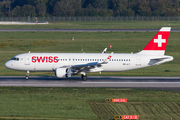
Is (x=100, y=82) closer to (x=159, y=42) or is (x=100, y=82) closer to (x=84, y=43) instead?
(x=159, y=42)

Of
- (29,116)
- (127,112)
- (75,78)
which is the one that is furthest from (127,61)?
(29,116)

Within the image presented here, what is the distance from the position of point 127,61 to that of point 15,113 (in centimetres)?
2182

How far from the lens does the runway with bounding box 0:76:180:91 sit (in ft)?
131

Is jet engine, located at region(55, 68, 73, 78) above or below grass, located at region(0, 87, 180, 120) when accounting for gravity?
above

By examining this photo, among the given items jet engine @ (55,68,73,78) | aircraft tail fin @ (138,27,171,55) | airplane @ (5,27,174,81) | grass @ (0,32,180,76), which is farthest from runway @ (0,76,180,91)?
grass @ (0,32,180,76)

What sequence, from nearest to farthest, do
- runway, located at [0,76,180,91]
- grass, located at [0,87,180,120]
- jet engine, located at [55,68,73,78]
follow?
grass, located at [0,87,180,120] < runway, located at [0,76,180,91] < jet engine, located at [55,68,73,78]

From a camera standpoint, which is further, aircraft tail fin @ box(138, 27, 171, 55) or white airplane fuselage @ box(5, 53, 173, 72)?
aircraft tail fin @ box(138, 27, 171, 55)

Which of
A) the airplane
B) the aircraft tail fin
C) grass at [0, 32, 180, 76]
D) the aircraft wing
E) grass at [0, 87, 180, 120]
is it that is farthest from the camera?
grass at [0, 32, 180, 76]

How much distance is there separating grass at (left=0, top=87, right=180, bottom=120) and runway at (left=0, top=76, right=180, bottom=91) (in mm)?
3230

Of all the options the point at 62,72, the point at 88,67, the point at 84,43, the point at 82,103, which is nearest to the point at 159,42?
the point at 88,67

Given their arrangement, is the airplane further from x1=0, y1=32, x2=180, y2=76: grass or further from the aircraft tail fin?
x1=0, y1=32, x2=180, y2=76: grass

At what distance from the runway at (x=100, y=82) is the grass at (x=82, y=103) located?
323cm

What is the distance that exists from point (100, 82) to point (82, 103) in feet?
40.3

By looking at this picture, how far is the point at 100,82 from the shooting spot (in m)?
42.0
